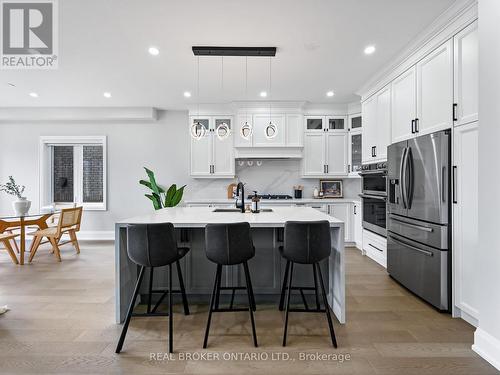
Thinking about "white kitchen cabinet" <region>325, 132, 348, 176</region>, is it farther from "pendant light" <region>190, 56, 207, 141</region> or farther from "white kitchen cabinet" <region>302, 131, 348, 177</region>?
"pendant light" <region>190, 56, 207, 141</region>

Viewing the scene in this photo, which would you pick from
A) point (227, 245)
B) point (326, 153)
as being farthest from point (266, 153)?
point (227, 245)

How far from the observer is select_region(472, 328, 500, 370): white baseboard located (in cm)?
185

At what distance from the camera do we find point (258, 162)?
5.80 meters

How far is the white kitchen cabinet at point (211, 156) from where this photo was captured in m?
5.48

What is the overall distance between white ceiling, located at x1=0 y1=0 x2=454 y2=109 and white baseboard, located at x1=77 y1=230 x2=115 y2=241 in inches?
108

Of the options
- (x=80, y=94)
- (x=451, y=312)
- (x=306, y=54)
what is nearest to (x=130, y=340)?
(x=451, y=312)

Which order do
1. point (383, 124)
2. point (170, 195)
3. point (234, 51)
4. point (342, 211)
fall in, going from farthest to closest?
1. point (342, 211)
2. point (170, 195)
3. point (383, 124)
4. point (234, 51)

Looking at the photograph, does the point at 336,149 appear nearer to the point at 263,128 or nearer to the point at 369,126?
the point at 369,126

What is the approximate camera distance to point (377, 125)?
409 cm

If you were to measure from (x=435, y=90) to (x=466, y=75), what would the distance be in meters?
0.38

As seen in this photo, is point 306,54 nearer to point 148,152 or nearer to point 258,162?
point 258,162

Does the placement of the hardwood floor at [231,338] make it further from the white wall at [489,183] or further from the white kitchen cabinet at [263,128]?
the white kitchen cabinet at [263,128]

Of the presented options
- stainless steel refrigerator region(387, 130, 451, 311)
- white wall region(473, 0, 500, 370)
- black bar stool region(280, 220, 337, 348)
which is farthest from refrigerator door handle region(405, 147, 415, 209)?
black bar stool region(280, 220, 337, 348)

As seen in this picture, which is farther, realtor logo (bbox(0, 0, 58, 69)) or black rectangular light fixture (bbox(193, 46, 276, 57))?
black rectangular light fixture (bbox(193, 46, 276, 57))
